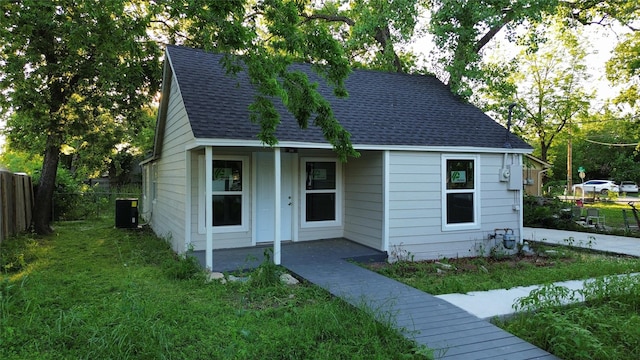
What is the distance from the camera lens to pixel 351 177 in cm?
858

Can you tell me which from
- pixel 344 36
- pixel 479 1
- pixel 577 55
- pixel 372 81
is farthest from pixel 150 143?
pixel 577 55

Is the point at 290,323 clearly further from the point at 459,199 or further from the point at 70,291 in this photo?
the point at 459,199

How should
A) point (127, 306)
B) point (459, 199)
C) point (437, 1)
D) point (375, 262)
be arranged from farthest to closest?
point (437, 1), point (459, 199), point (375, 262), point (127, 306)

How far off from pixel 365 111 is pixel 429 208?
2471mm

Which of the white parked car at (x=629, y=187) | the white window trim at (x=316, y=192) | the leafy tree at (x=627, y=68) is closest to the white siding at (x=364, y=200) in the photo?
the white window trim at (x=316, y=192)

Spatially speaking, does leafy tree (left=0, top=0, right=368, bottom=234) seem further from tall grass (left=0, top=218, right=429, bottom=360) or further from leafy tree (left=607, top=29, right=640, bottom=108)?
leafy tree (left=607, top=29, right=640, bottom=108)

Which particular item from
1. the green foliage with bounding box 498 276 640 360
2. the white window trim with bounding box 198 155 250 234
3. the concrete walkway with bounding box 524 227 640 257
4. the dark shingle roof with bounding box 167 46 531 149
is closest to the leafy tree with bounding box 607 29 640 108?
the concrete walkway with bounding box 524 227 640 257

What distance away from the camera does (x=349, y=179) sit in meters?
8.66

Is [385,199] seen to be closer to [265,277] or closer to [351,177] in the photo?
[351,177]

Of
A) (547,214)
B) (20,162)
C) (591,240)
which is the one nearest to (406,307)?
(591,240)

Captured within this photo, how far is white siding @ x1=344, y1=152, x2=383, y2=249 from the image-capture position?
7684 mm

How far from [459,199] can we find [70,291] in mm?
7024

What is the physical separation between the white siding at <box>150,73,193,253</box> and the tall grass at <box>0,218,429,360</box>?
1.65 metres

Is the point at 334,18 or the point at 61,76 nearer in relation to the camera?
the point at 61,76
